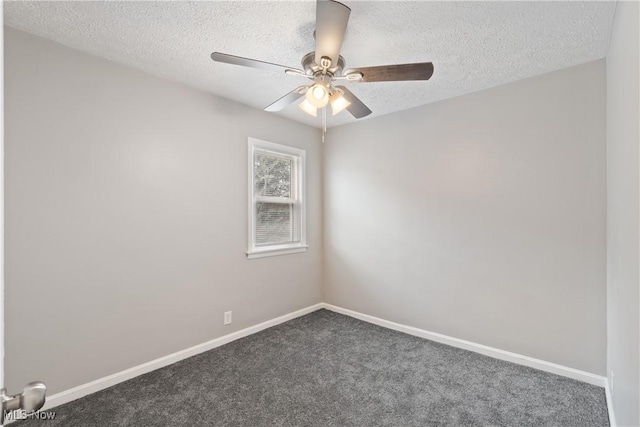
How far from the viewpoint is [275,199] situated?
375 cm

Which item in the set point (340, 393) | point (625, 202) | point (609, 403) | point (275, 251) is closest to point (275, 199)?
point (275, 251)

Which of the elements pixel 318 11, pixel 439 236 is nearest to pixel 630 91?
pixel 318 11

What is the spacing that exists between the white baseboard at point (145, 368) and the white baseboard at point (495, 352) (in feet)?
3.89

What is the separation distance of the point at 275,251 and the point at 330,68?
7.31 feet

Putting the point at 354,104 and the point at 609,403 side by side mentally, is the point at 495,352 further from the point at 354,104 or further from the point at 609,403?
the point at 354,104

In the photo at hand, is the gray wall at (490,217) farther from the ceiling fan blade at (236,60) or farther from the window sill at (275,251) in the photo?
the ceiling fan blade at (236,60)

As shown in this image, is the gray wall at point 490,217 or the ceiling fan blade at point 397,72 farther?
the gray wall at point 490,217

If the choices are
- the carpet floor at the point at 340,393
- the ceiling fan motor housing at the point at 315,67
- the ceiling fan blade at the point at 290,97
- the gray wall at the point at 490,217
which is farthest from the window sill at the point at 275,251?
the ceiling fan motor housing at the point at 315,67

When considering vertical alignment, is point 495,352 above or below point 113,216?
below

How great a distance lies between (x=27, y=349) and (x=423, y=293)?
3.25 metres

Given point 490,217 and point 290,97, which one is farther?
point 490,217

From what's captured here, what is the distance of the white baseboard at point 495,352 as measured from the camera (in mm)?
2479

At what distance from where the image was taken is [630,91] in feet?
4.75

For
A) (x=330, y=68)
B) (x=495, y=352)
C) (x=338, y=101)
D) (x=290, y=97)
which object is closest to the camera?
(x=330, y=68)
